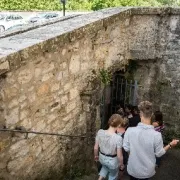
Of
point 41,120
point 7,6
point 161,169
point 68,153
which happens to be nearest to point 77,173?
point 68,153

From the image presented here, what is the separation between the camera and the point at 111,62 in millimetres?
6301

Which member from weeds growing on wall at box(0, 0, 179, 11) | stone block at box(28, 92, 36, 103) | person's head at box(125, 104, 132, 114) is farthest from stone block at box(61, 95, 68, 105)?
weeds growing on wall at box(0, 0, 179, 11)

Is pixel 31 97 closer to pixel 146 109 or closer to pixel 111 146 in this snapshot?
pixel 111 146

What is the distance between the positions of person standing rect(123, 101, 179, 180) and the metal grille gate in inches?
133

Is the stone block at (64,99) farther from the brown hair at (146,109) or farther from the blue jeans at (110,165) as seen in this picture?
the brown hair at (146,109)

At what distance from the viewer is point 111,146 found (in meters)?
4.47

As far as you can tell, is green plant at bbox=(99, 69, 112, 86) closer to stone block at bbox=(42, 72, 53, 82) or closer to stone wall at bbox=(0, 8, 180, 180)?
stone wall at bbox=(0, 8, 180, 180)

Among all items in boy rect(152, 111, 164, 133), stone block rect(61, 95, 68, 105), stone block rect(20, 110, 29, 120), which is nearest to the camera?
stone block rect(20, 110, 29, 120)

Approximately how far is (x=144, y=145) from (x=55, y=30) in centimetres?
211

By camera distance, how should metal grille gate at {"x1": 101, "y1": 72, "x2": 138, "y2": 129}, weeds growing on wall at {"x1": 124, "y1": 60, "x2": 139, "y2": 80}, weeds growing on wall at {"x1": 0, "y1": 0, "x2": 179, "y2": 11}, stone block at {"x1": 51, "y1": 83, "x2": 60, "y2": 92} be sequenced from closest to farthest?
1. stone block at {"x1": 51, "y1": 83, "x2": 60, "y2": 92}
2. weeds growing on wall at {"x1": 124, "y1": 60, "x2": 139, "y2": 80}
3. metal grille gate at {"x1": 101, "y1": 72, "x2": 138, "y2": 129}
4. weeds growing on wall at {"x1": 0, "y1": 0, "x2": 179, "y2": 11}

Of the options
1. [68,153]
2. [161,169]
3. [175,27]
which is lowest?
[161,169]

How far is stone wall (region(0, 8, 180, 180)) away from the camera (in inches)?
163

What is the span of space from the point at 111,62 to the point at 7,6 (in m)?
25.7

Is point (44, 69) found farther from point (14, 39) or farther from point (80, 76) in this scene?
point (80, 76)
